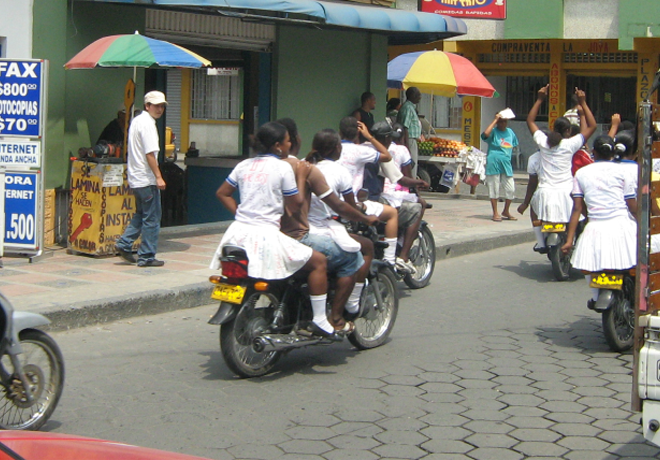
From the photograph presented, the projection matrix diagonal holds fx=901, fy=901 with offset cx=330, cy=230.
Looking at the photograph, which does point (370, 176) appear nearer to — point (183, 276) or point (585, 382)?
point (183, 276)

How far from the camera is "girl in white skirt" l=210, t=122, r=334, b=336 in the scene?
571 centimetres

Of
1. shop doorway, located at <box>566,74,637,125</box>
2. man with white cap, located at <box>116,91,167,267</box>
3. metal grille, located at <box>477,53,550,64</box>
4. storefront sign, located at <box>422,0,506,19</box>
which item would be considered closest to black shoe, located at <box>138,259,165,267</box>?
man with white cap, located at <box>116,91,167,267</box>

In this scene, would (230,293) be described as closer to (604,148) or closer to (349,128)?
(349,128)

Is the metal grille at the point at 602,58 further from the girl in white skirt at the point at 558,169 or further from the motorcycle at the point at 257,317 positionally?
the motorcycle at the point at 257,317

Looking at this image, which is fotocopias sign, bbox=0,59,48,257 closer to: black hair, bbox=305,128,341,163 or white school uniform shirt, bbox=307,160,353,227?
black hair, bbox=305,128,341,163

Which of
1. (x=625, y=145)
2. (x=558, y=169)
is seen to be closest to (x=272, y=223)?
(x=625, y=145)

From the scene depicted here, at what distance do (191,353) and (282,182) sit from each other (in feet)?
5.24

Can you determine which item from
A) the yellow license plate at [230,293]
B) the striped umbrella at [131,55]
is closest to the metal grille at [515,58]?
the striped umbrella at [131,55]

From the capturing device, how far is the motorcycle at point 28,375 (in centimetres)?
463

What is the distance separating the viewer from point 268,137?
19.4ft

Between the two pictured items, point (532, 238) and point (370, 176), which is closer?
point (370, 176)

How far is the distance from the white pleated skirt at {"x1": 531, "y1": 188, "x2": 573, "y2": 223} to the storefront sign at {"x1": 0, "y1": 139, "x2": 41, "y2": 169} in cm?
534

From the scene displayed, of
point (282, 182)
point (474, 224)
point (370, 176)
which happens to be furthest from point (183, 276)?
point (474, 224)

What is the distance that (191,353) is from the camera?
21.7 feet
